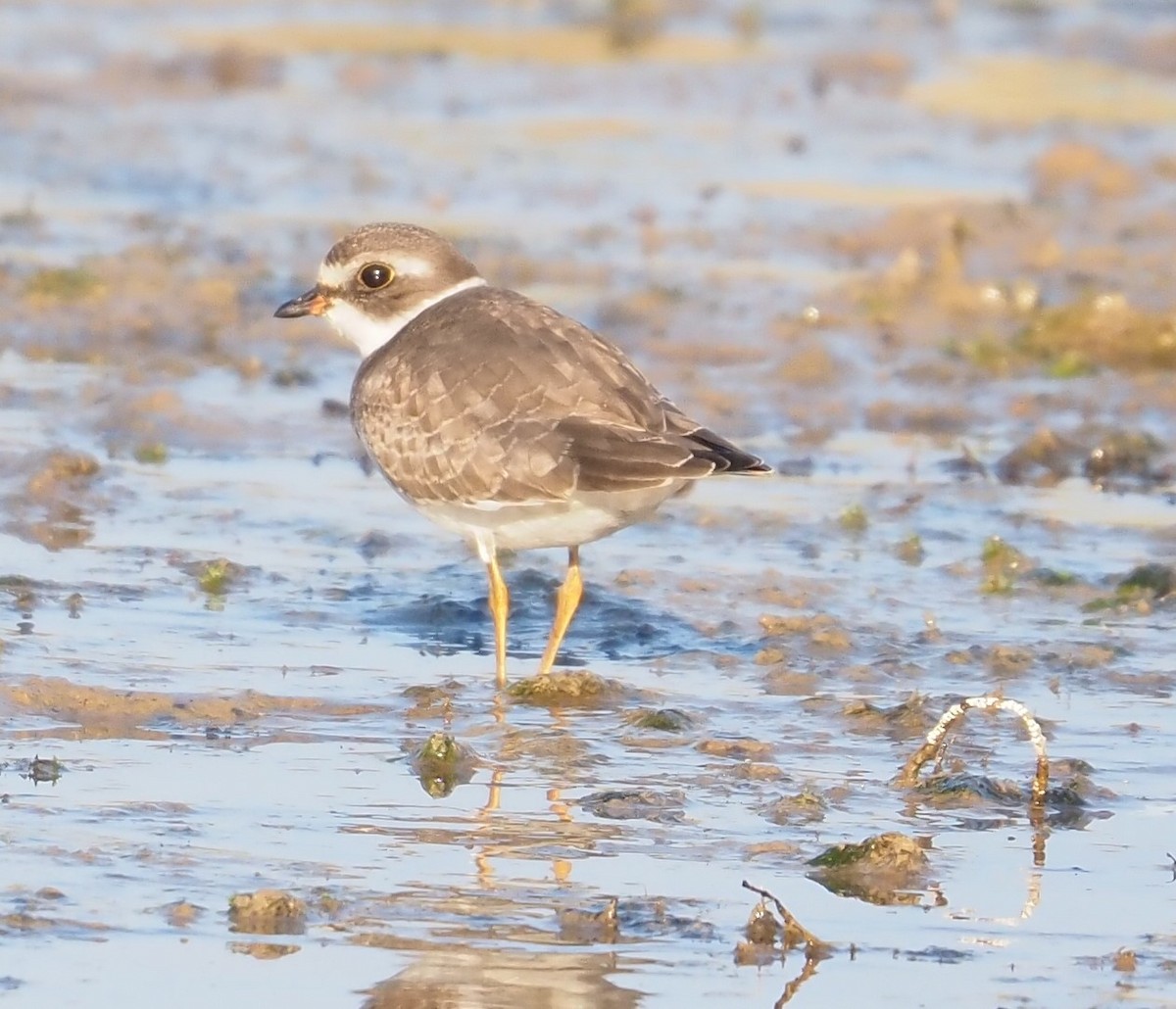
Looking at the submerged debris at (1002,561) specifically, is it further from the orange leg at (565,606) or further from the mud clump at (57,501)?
the mud clump at (57,501)

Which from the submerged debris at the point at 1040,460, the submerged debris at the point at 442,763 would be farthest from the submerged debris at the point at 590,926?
the submerged debris at the point at 1040,460

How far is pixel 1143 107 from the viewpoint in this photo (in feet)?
59.4

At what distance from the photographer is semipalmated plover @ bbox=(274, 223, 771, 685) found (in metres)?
6.80

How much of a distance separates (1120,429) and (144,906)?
6301mm

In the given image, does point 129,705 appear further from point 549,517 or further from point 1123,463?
point 1123,463

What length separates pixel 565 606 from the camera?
7.34 metres

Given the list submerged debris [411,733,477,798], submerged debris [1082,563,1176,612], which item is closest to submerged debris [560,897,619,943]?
submerged debris [411,733,477,798]

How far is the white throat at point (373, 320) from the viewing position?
305 inches

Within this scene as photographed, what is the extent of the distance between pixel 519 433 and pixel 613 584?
1.30 m

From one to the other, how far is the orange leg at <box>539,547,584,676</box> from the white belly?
8.5 inches

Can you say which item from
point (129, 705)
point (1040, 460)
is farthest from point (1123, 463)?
point (129, 705)

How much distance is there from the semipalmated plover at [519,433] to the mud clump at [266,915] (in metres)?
2.16

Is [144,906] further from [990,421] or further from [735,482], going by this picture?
[990,421]

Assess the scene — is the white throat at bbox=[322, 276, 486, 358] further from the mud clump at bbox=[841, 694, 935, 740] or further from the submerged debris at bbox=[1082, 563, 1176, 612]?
the submerged debris at bbox=[1082, 563, 1176, 612]
